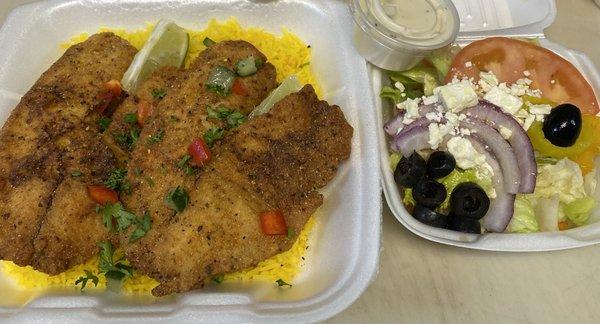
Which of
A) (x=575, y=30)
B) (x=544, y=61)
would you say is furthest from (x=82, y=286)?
(x=575, y=30)

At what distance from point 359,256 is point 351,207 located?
264 mm

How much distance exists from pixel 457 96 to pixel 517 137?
0.40m

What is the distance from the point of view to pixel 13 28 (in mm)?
2721

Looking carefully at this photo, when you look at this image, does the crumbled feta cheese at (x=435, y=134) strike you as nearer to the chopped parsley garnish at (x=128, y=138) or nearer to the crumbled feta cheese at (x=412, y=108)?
the crumbled feta cheese at (x=412, y=108)

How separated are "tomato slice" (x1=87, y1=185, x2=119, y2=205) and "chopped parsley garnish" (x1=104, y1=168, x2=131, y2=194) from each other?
4 cm

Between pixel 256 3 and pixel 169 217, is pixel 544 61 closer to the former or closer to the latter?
pixel 256 3

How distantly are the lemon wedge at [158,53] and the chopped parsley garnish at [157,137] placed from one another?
1.68 ft

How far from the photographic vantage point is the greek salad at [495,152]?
2400 mm

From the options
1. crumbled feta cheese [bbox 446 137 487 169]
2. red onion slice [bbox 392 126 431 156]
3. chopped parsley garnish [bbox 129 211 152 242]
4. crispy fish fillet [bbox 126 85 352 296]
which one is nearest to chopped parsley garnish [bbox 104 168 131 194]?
chopped parsley garnish [bbox 129 211 152 242]

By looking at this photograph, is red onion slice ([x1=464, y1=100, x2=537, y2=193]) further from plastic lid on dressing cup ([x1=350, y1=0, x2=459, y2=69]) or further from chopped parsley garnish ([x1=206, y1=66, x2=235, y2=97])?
chopped parsley garnish ([x1=206, y1=66, x2=235, y2=97])

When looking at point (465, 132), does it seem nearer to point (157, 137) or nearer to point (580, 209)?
point (580, 209)

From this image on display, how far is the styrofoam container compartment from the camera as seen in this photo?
238 cm

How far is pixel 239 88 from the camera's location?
2553 mm

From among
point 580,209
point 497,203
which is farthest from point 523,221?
point 580,209
